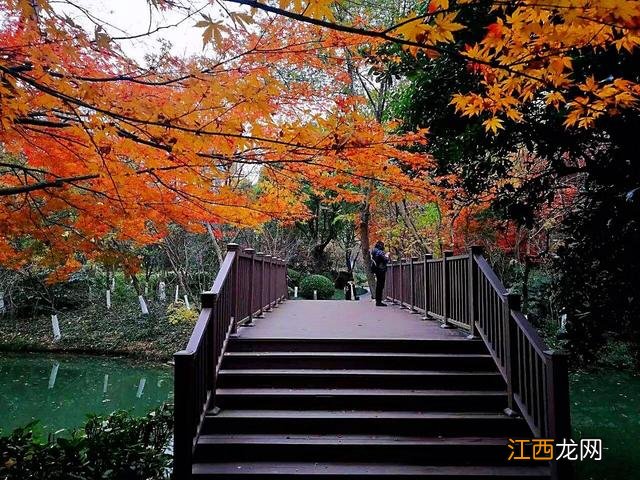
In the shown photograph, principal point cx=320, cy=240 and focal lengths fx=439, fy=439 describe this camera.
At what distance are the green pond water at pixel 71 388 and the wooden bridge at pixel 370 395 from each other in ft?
19.5

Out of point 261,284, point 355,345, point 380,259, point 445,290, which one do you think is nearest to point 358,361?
point 355,345

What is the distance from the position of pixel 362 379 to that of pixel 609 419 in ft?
24.1

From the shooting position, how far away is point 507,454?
3.85 meters

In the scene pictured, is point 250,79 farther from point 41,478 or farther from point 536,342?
point 41,478

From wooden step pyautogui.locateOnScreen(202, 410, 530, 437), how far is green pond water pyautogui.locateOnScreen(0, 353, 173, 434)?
621 centimetres

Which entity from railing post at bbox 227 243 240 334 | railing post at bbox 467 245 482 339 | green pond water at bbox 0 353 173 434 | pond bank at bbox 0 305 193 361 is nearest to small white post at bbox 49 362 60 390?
green pond water at bbox 0 353 173 434

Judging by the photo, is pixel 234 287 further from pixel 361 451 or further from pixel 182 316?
pixel 182 316

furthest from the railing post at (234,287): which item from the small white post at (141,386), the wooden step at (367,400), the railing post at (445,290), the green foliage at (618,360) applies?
the green foliage at (618,360)

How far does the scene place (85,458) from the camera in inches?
159

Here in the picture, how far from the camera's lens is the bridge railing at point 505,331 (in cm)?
337

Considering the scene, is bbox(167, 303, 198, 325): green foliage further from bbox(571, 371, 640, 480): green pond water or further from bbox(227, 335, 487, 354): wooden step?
bbox(571, 371, 640, 480): green pond water

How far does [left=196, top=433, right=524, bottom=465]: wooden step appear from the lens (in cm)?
388

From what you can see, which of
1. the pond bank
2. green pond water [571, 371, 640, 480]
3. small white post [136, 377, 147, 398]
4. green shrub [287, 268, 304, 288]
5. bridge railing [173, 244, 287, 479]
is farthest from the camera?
green shrub [287, 268, 304, 288]

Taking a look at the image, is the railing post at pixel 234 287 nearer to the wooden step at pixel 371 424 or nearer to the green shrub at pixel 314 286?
the wooden step at pixel 371 424
